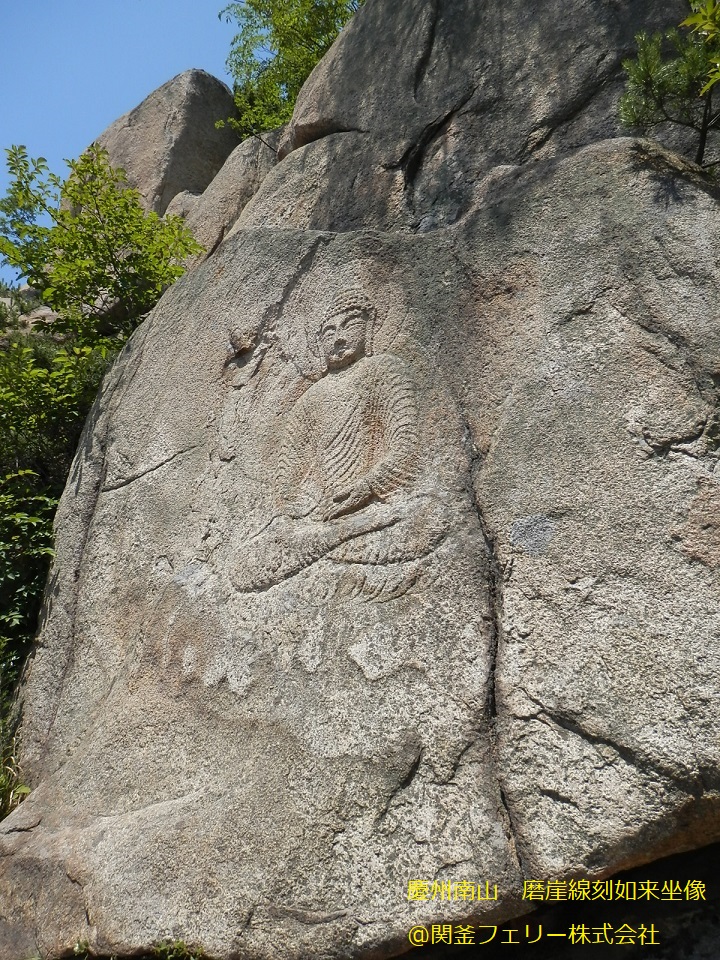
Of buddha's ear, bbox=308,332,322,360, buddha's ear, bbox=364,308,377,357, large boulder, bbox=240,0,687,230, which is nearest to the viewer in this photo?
buddha's ear, bbox=364,308,377,357

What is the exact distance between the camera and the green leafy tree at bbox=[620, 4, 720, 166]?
4.29 meters

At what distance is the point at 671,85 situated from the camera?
4387 mm

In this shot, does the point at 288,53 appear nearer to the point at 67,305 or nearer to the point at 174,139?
the point at 174,139

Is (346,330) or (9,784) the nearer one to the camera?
(346,330)

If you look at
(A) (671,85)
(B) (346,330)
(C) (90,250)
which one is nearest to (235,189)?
(C) (90,250)

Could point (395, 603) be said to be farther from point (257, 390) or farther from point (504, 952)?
point (257, 390)

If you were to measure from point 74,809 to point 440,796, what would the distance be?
212cm

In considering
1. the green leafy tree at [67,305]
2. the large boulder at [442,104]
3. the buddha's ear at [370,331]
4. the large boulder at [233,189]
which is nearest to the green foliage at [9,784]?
the green leafy tree at [67,305]

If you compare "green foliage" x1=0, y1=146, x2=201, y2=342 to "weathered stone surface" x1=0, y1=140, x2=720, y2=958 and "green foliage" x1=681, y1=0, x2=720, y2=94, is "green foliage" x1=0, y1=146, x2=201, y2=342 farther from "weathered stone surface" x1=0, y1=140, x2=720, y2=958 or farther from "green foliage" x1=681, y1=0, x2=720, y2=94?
"green foliage" x1=681, y1=0, x2=720, y2=94

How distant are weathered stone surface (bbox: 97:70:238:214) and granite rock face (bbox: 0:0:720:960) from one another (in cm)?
570

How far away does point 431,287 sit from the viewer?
4.66 metres

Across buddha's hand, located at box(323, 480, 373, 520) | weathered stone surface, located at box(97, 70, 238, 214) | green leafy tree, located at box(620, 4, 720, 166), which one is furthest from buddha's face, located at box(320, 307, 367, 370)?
weathered stone surface, located at box(97, 70, 238, 214)

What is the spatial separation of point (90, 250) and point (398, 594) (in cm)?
463

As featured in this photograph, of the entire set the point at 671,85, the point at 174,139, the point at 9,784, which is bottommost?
the point at 9,784
